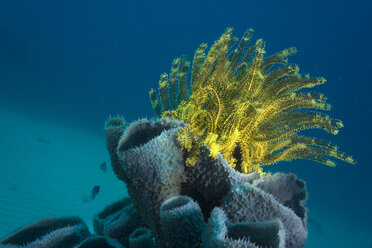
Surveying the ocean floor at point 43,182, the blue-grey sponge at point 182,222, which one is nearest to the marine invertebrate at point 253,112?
the blue-grey sponge at point 182,222

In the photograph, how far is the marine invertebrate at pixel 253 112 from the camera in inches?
95.7

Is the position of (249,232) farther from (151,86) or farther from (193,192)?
(151,86)

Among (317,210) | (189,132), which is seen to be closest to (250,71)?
(189,132)

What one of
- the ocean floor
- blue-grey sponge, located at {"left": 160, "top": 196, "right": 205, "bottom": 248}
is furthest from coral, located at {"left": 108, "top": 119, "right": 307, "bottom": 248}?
the ocean floor

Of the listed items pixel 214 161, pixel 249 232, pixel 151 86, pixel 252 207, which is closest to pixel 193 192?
pixel 214 161

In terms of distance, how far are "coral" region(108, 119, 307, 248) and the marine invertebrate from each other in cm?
19

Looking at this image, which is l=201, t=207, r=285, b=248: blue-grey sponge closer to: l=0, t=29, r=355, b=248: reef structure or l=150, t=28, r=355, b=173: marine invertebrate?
l=0, t=29, r=355, b=248: reef structure

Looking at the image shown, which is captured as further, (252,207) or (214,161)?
(214,161)

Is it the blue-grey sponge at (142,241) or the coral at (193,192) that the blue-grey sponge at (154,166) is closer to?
the coral at (193,192)

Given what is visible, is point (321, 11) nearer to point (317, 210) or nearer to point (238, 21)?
point (238, 21)

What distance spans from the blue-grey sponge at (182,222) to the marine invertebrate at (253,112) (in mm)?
422

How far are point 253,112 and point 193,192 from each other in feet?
3.18

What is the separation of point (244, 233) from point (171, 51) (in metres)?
86.5

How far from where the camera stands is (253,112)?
2.43m
